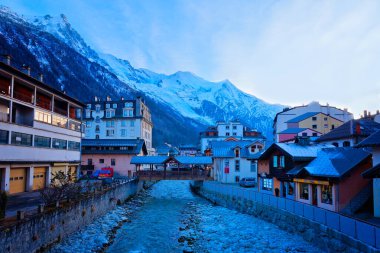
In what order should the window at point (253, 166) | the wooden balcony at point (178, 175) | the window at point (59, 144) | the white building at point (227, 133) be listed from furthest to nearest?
the white building at point (227, 133)
the window at point (253, 166)
the wooden balcony at point (178, 175)
the window at point (59, 144)

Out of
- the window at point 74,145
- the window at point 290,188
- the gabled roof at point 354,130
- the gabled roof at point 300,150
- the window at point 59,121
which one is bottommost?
the window at point 290,188

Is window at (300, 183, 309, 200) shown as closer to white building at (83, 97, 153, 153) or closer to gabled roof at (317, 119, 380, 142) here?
gabled roof at (317, 119, 380, 142)

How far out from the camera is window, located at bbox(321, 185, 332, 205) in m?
25.8

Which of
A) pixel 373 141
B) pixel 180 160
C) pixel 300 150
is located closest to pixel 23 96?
pixel 180 160

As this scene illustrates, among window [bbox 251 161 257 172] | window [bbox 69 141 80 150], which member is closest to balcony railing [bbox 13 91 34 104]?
window [bbox 69 141 80 150]

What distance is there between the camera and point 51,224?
20.2 metres

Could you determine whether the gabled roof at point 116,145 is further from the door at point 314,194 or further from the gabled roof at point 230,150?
the door at point 314,194

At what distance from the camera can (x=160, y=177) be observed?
2037 inches

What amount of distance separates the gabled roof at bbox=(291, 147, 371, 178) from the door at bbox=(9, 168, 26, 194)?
102ft

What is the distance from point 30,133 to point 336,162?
34.1 meters

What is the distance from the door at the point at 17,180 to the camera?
3362 cm

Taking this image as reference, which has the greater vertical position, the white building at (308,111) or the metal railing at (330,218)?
the white building at (308,111)

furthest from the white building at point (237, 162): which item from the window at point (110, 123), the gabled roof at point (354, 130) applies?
the window at point (110, 123)

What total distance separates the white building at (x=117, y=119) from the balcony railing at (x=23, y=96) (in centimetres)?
4923
